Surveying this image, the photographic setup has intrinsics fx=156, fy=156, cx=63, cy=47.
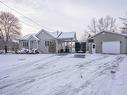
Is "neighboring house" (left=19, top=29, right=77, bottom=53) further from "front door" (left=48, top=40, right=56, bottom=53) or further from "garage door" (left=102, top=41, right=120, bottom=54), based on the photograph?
"garage door" (left=102, top=41, right=120, bottom=54)

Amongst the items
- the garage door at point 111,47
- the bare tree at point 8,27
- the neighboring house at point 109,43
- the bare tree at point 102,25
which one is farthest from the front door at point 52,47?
the bare tree at point 102,25

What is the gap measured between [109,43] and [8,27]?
23862 mm

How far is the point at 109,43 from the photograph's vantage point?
2711 cm

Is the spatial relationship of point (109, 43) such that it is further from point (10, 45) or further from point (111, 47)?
point (10, 45)

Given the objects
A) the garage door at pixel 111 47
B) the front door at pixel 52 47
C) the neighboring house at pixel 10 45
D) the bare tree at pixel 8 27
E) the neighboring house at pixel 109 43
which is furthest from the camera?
the bare tree at pixel 8 27

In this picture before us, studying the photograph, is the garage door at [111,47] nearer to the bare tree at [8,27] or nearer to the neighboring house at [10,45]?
the bare tree at [8,27]

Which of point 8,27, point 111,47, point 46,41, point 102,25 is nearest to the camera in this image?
point 111,47

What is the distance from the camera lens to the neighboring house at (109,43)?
1015 inches

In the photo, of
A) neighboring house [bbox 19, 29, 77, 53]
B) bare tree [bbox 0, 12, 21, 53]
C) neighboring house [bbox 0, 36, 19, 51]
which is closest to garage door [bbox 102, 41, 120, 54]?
neighboring house [bbox 19, 29, 77, 53]

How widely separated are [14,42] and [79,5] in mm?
24141

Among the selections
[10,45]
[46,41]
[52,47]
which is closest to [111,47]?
[52,47]

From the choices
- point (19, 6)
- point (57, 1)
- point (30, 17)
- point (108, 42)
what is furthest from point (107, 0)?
point (30, 17)

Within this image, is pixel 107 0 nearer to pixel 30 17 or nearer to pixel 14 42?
pixel 30 17

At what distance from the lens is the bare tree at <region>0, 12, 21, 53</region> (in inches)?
1456
